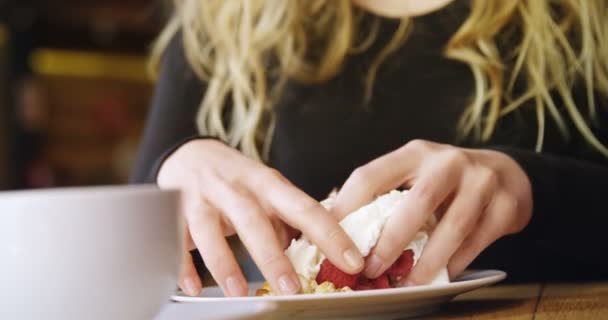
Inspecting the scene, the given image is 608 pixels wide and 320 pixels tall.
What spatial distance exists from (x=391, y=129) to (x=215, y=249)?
28 cm

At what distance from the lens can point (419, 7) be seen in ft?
2.27

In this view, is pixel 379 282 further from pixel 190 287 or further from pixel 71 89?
pixel 71 89

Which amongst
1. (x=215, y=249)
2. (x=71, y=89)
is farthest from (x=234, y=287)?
(x=71, y=89)

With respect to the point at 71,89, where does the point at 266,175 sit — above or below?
above

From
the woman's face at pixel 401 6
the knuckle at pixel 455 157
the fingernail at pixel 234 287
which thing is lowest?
the fingernail at pixel 234 287

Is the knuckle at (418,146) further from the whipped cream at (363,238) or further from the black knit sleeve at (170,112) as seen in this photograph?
the black knit sleeve at (170,112)

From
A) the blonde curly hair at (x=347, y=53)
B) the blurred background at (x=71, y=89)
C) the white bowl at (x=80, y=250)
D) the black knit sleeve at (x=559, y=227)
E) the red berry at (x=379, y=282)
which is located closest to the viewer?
the white bowl at (x=80, y=250)

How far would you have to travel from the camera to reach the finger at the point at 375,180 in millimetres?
406

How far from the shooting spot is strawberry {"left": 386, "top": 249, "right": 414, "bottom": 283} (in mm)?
404

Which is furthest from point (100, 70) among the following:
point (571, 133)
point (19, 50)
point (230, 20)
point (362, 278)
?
point (362, 278)

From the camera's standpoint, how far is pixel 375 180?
41 cm

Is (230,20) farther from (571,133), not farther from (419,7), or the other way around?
(571,133)

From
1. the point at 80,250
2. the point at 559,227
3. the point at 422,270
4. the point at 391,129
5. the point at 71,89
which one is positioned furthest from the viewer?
the point at 71,89

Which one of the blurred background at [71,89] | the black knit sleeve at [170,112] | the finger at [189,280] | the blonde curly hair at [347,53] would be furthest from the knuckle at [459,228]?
the blurred background at [71,89]
